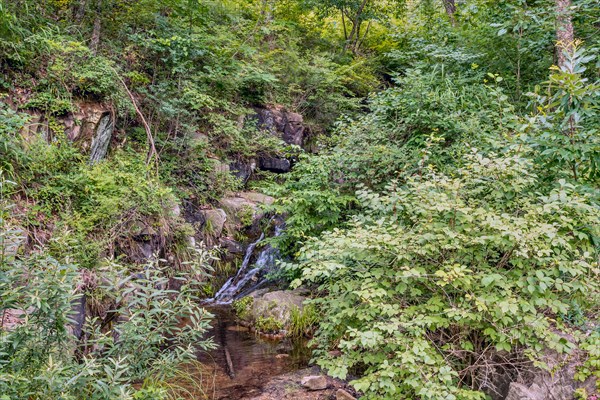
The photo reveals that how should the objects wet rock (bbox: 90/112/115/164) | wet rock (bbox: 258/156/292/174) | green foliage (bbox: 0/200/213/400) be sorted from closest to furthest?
green foliage (bbox: 0/200/213/400) → wet rock (bbox: 90/112/115/164) → wet rock (bbox: 258/156/292/174)

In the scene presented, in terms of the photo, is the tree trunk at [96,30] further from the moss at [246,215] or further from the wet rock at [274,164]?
the wet rock at [274,164]

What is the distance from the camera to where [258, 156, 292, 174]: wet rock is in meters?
9.69

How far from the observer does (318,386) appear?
4176 millimetres

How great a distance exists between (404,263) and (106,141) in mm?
5366

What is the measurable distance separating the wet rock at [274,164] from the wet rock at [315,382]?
617 centimetres

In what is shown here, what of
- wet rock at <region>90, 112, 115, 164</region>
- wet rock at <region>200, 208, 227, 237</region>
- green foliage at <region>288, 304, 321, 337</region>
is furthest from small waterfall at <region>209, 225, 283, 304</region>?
wet rock at <region>90, 112, 115, 164</region>

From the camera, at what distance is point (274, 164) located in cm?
980

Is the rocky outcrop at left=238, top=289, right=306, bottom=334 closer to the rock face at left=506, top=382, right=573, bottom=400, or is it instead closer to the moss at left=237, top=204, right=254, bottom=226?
the moss at left=237, top=204, right=254, bottom=226

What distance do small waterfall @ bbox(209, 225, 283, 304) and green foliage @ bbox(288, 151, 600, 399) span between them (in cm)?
376

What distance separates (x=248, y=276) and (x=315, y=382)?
324 centimetres

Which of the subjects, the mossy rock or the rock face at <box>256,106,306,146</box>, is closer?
the mossy rock

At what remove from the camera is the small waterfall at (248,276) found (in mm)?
6824

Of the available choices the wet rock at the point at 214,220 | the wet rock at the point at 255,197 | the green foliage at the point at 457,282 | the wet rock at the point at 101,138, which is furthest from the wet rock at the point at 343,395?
the wet rock at the point at 255,197

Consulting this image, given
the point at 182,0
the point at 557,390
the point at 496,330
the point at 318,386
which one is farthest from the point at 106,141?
the point at 557,390
